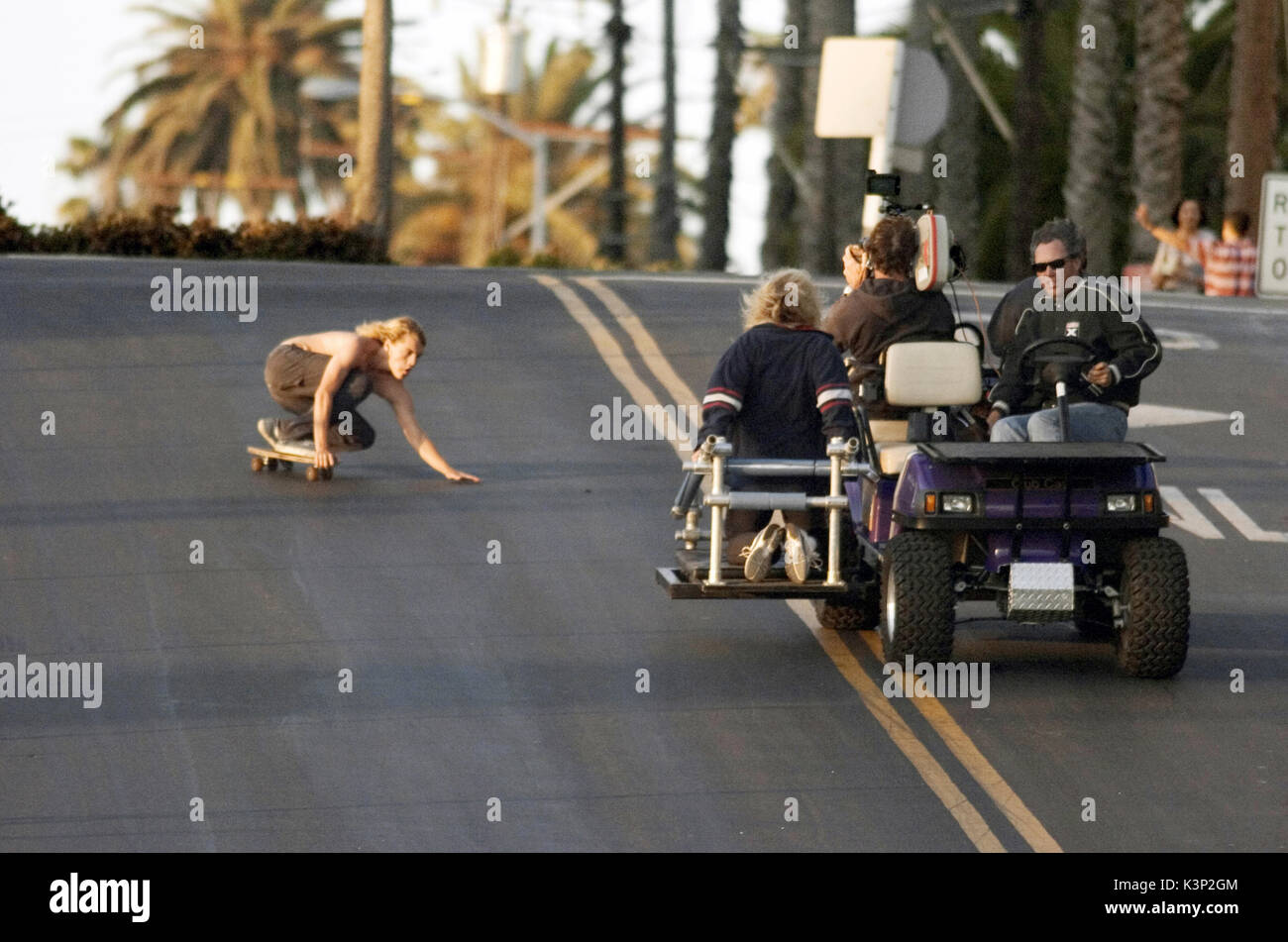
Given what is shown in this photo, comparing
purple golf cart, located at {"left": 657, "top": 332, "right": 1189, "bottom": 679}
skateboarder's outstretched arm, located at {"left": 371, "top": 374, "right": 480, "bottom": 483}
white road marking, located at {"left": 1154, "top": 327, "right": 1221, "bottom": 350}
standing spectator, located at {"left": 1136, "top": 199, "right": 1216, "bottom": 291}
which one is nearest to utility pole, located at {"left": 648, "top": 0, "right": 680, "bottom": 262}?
standing spectator, located at {"left": 1136, "top": 199, "right": 1216, "bottom": 291}

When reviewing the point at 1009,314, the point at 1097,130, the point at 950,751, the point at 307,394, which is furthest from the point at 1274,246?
the point at 950,751

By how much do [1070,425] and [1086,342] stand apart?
45cm

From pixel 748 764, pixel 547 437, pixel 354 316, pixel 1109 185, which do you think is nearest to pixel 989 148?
pixel 1109 185

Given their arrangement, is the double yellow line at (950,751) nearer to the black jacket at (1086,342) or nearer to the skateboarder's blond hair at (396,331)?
the black jacket at (1086,342)

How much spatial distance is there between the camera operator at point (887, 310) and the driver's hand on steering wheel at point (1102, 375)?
3.24ft

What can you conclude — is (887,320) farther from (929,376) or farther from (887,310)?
(929,376)

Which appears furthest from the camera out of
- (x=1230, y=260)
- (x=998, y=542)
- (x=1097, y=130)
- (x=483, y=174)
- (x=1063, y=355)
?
(x=483, y=174)

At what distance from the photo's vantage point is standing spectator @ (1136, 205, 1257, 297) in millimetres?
28562

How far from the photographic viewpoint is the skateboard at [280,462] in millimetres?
16031

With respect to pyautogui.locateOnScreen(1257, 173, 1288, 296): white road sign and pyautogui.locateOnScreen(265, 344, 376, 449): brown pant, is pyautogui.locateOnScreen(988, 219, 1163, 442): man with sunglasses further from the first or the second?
pyautogui.locateOnScreen(1257, 173, 1288, 296): white road sign

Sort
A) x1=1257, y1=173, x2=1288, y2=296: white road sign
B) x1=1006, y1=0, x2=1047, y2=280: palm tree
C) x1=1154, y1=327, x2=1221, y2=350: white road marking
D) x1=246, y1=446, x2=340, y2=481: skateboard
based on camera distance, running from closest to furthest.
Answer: x1=246, y1=446, x2=340, y2=481: skateboard < x1=1154, y1=327, x2=1221, y2=350: white road marking < x1=1257, y1=173, x2=1288, y2=296: white road sign < x1=1006, y1=0, x2=1047, y2=280: palm tree

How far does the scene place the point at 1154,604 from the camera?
1113 cm

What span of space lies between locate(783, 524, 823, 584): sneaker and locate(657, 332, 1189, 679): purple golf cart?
74mm

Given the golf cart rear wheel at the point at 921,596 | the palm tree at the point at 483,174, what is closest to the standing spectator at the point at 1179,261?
the golf cart rear wheel at the point at 921,596
